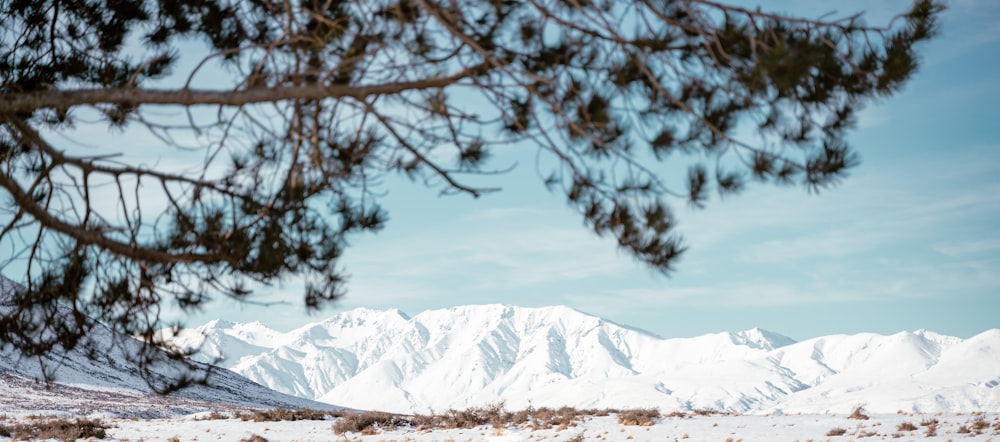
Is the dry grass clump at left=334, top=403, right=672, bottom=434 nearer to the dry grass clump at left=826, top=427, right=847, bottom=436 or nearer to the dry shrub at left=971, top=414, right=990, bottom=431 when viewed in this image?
the dry grass clump at left=826, top=427, right=847, bottom=436

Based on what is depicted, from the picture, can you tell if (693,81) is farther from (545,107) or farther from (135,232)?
(135,232)

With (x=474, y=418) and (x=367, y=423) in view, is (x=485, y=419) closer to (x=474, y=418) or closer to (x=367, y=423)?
(x=474, y=418)

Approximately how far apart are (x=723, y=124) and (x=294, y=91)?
7.20 ft

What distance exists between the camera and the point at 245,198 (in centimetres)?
527

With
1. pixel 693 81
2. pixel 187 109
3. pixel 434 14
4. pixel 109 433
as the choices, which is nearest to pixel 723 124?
pixel 693 81

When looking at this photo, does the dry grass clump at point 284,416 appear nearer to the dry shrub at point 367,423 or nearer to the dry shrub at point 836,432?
the dry shrub at point 367,423

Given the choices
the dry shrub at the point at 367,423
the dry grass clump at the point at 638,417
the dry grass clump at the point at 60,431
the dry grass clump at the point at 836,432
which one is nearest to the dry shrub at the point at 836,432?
the dry grass clump at the point at 836,432

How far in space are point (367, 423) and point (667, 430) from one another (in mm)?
6502

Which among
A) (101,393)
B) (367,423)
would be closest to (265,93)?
(367,423)

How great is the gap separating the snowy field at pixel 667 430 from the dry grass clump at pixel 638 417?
0.53ft

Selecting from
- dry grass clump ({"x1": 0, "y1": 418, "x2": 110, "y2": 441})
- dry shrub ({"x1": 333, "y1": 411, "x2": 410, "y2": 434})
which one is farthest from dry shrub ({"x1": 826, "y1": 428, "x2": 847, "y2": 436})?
dry grass clump ({"x1": 0, "y1": 418, "x2": 110, "y2": 441})

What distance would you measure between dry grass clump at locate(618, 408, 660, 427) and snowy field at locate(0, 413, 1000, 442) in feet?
0.53

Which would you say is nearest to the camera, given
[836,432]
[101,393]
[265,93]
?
[265,93]

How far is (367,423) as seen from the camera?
1841cm
